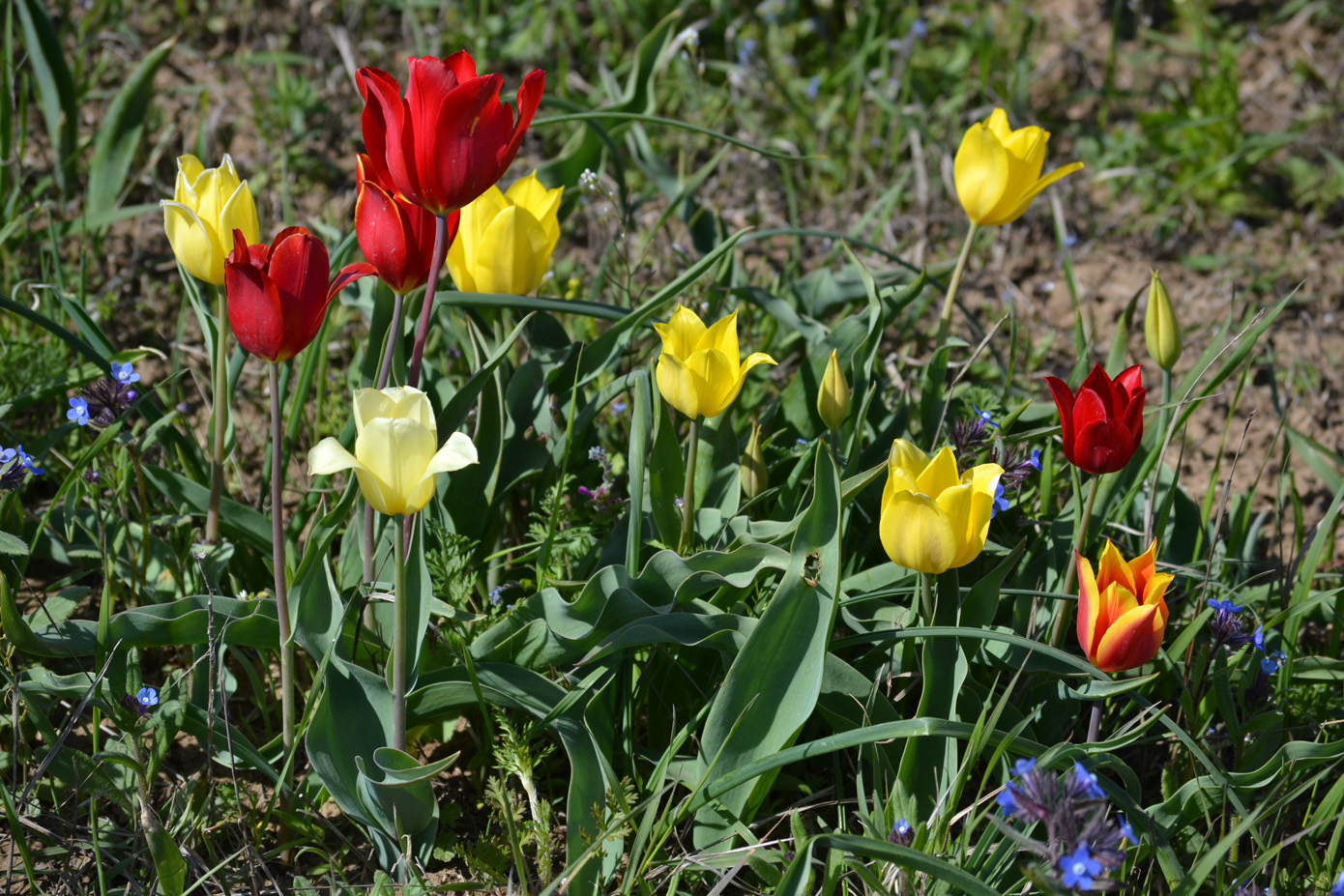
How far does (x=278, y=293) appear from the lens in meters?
1.15

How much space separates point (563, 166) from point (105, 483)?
0.98 meters

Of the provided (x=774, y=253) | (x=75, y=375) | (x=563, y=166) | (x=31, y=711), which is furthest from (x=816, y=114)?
(x=31, y=711)

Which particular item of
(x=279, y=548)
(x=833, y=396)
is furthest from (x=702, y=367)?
(x=279, y=548)

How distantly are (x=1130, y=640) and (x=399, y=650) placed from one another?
Answer: 0.80 meters

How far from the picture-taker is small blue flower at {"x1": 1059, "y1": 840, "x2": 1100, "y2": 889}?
38.0 inches

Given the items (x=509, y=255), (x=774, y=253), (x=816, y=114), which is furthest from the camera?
(x=816, y=114)

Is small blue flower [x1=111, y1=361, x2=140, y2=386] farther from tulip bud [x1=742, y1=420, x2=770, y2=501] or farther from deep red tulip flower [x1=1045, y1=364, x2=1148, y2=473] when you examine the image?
deep red tulip flower [x1=1045, y1=364, x2=1148, y2=473]

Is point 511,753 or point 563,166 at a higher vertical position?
point 563,166

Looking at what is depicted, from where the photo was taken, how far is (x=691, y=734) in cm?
142

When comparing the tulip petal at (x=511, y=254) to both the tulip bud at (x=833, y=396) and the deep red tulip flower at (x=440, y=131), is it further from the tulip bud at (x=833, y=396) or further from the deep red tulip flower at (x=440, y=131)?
the tulip bud at (x=833, y=396)

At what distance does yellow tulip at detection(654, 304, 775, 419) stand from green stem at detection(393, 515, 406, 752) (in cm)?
41

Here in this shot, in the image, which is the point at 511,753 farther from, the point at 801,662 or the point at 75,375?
the point at 75,375

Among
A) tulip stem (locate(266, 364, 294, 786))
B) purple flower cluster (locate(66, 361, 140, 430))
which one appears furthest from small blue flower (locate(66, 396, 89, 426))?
tulip stem (locate(266, 364, 294, 786))

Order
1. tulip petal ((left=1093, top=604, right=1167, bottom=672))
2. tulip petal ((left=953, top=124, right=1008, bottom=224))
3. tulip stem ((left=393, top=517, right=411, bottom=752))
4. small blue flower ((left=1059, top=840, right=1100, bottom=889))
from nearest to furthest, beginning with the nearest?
1. small blue flower ((left=1059, top=840, right=1100, bottom=889))
2. tulip stem ((left=393, top=517, right=411, bottom=752))
3. tulip petal ((left=1093, top=604, right=1167, bottom=672))
4. tulip petal ((left=953, top=124, right=1008, bottom=224))
